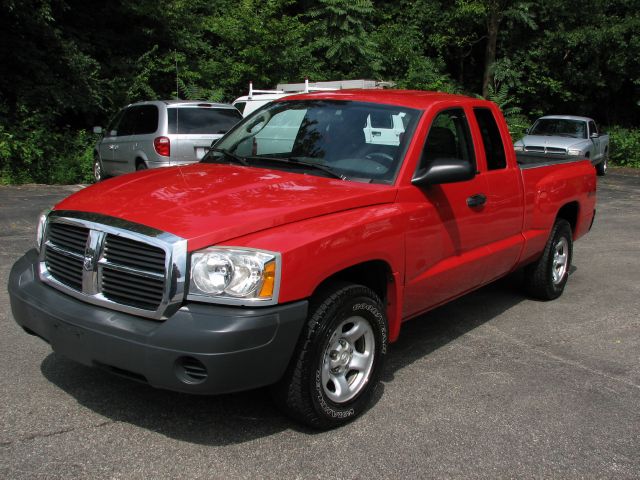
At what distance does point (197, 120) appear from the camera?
452 inches

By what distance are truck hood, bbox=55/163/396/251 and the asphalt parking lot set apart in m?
1.09

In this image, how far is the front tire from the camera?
343 centimetres

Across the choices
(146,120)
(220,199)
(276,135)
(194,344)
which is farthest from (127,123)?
(194,344)

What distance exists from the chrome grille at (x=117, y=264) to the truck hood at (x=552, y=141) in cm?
1646

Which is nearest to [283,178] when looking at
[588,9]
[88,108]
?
[88,108]

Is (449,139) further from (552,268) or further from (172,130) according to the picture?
(172,130)

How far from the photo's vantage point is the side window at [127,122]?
12.4 metres

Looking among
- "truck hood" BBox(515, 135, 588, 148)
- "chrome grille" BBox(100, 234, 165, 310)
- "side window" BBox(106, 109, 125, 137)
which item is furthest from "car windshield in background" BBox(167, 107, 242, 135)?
"truck hood" BBox(515, 135, 588, 148)

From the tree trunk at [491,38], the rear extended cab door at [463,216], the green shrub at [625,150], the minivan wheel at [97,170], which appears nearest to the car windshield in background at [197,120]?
the minivan wheel at [97,170]

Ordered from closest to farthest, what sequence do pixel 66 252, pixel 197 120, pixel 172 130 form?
pixel 66 252 < pixel 172 130 < pixel 197 120

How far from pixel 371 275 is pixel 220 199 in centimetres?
104

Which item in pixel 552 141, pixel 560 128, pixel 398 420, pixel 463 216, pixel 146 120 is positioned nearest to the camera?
pixel 398 420

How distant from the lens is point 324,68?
23.8 m

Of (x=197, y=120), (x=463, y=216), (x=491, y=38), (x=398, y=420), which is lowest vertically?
(x=398, y=420)
